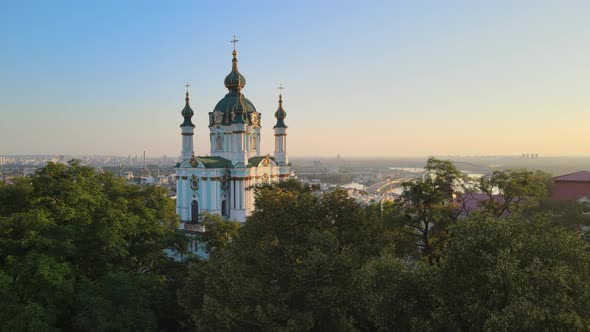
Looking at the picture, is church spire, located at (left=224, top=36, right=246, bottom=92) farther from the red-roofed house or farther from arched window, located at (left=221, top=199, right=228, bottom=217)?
the red-roofed house

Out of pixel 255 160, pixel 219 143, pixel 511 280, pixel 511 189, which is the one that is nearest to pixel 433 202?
pixel 511 189

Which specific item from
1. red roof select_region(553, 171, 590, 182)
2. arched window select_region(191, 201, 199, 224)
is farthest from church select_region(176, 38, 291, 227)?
red roof select_region(553, 171, 590, 182)

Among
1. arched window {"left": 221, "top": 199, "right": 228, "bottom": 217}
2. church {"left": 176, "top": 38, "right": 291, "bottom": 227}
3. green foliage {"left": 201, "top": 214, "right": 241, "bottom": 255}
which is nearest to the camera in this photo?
green foliage {"left": 201, "top": 214, "right": 241, "bottom": 255}

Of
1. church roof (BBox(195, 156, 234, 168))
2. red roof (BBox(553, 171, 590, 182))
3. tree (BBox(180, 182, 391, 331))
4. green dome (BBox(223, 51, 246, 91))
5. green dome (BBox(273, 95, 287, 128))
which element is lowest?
tree (BBox(180, 182, 391, 331))

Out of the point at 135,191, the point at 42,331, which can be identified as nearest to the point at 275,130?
the point at 135,191

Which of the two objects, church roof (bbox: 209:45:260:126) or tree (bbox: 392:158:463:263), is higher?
church roof (bbox: 209:45:260:126)

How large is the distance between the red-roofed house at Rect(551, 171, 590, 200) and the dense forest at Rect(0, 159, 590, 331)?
7.66 meters

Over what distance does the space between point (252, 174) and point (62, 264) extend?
68.1ft

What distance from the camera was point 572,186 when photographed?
A: 23984mm

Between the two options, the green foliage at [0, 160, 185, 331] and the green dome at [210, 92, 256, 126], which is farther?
the green dome at [210, 92, 256, 126]

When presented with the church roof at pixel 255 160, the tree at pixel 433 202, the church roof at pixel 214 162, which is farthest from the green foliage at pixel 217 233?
the church roof at pixel 255 160

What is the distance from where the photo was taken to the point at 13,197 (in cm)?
1748

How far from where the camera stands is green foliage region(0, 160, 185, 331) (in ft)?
43.5

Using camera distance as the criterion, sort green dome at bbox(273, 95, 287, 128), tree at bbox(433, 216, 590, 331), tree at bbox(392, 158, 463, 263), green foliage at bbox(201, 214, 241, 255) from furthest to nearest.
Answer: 1. green dome at bbox(273, 95, 287, 128)
2. green foliage at bbox(201, 214, 241, 255)
3. tree at bbox(392, 158, 463, 263)
4. tree at bbox(433, 216, 590, 331)
